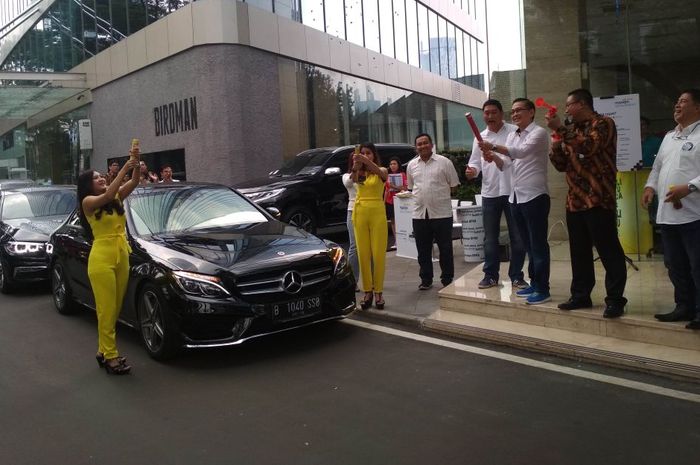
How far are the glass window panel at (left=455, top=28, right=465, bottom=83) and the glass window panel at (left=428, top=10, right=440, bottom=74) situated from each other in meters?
3.06

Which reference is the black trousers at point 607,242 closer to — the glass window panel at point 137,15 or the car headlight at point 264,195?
the car headlight at point 264,195

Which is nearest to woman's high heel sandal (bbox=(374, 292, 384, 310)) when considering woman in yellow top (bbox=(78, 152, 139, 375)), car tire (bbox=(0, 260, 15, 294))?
woman in yellow top (bbox=(78, 152, 139, 375))

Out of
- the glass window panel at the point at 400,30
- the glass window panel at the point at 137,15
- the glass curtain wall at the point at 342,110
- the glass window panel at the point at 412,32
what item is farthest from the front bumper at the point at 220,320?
the glass window panel at the point at 412,32

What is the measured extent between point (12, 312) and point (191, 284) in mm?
4206

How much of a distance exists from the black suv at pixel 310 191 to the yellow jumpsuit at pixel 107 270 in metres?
6.17

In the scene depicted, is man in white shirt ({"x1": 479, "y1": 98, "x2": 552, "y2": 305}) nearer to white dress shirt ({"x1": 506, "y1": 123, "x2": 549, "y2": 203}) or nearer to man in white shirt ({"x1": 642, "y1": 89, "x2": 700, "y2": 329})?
white dress shirt ({"x1": 506, "y1": 123, "x2": 549, "y2": 203})

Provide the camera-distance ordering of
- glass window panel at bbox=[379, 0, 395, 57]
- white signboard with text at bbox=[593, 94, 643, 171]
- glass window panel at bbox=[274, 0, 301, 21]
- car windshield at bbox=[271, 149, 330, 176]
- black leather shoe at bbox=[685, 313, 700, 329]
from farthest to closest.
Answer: glass window panel at bbox=[379, 0, 395, 57]
glass window panel at bbox=[274, 0, 301, 21]
car windshield at bbox=[271, 149, 330, 176]
white signboard with text at bbox=[593, 94, 643, 171]
black leather shoe at bbox=[685, 313, 700, 329]

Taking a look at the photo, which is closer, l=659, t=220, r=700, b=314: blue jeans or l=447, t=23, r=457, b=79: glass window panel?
l=659, t=220, r=700, b=314: blue jeans

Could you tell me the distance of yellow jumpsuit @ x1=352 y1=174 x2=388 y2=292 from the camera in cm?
714

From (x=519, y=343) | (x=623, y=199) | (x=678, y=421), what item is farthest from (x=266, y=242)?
(x=623, y=199)

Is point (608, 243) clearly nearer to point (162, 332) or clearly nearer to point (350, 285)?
point (350, 285)

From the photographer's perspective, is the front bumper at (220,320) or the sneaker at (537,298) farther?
the sneaker at (537,298)

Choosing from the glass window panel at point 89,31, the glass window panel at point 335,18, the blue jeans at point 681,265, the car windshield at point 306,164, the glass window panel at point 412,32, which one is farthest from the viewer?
the glass window panel at point 412,32

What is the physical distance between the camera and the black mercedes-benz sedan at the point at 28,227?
31.1ft
